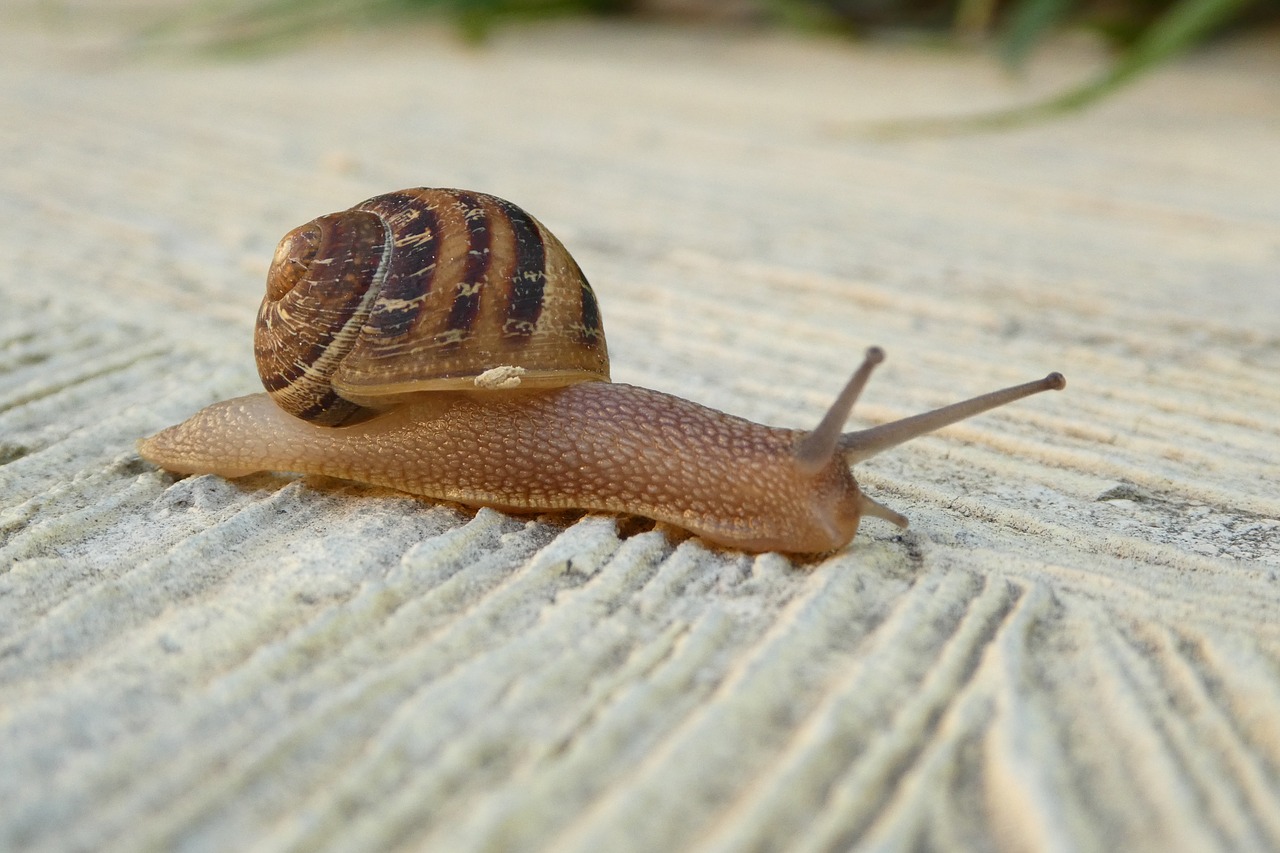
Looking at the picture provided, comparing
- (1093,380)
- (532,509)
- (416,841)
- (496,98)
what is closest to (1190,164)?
(1093,380)

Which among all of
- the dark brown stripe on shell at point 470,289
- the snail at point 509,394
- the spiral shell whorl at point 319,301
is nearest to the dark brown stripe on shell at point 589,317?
the snail at point 509,394

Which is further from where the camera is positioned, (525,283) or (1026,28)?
(1026,28)

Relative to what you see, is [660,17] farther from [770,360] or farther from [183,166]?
[770,360]

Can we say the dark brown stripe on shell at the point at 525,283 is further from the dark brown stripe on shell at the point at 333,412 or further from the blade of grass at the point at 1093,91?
the blade of grass at the point at 1093,91

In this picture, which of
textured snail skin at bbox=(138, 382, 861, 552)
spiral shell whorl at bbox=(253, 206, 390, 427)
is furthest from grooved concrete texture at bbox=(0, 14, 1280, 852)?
spiral shell whorl at bbox=(253, 206, 390, 427)

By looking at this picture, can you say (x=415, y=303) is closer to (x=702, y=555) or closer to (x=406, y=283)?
(x=406, y=283)

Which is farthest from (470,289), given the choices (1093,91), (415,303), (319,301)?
(1093,91)
